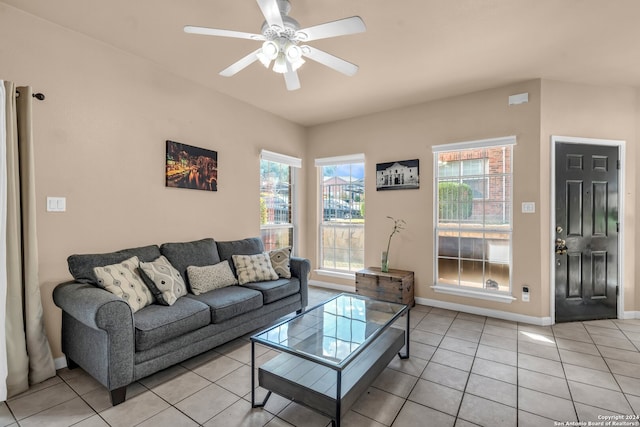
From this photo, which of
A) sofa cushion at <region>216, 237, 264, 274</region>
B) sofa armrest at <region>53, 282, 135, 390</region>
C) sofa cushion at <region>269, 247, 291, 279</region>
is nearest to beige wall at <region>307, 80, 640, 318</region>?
sofa cushion at <region>269, 247, 291, 279</region>

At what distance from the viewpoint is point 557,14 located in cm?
223

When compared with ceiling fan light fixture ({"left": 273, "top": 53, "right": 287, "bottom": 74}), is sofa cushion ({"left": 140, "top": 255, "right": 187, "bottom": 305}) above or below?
below

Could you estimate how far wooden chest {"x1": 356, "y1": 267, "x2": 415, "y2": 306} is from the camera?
12.5 feet

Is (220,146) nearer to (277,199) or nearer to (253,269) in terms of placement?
(277,199)

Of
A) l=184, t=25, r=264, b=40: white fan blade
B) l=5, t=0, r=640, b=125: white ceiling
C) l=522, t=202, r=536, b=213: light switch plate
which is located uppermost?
l=5, t=0, r=640, b=125: white ceiling

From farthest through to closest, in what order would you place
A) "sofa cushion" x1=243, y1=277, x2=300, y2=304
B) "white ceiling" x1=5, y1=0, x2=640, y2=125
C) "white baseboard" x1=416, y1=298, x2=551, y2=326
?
"white baseboard" x1=416, y1=298, x2=551, y2=326 < "sofa cushion" x1=243, y1=277, x2=300, y2=304 < "white ceiling" x1=5, y1=0, x2=640, y2=125

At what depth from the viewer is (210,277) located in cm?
298

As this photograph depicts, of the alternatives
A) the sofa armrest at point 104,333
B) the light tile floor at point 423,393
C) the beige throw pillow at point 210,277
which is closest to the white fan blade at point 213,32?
the sofa armrest at point 104,333

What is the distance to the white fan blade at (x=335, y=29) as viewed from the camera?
1.69 metres

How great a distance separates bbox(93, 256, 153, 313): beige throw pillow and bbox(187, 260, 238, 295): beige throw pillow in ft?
1.42

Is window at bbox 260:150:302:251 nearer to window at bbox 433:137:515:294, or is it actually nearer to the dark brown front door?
window at bbox 433:137:515:294

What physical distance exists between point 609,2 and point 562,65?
3.34ft

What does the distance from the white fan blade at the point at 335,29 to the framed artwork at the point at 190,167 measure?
199cm

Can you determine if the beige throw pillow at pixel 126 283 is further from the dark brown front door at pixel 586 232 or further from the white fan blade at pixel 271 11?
the dark brown front door at pixel 586 232
